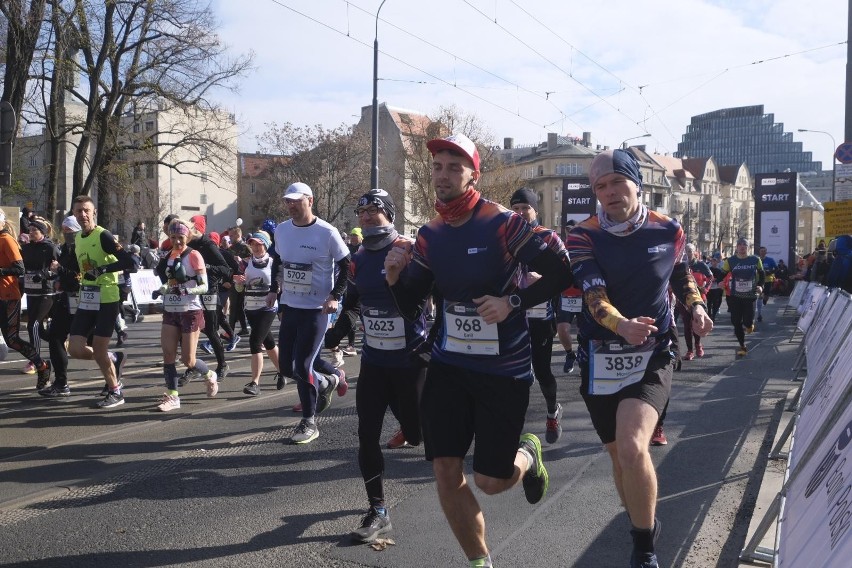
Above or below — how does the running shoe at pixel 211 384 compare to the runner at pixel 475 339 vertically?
below

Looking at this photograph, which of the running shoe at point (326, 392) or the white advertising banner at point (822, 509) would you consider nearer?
the white advertising banner at point (822, 509)

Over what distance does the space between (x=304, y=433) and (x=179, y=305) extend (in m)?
2.34

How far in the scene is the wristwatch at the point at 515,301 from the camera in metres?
3.52

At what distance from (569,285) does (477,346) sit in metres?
0.52

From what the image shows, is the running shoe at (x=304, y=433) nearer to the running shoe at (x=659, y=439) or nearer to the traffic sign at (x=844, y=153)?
the running shoe at (x=659, y=439)

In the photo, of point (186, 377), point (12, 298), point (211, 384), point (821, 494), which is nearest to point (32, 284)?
point (12, 298)

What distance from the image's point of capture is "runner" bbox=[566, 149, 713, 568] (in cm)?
379

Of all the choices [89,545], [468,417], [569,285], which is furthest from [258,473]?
[569,285]

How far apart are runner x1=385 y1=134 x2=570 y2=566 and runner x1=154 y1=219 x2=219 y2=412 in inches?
203

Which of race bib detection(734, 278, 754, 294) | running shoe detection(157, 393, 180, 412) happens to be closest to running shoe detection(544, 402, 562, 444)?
running shoe detection(157, 393, 180, 412)

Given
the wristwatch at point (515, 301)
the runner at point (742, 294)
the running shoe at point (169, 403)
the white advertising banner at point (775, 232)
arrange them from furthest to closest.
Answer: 1. the white advertising banner at point (775, 232)
2. the runner at point (742, 294)
3. the running shoe at point (169, 403)
4. the wristwatch at point (515, 301)

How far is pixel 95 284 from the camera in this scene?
7988mm

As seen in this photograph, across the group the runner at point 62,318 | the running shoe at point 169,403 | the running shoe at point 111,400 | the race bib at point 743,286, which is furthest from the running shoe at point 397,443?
the race bib at point 743,286

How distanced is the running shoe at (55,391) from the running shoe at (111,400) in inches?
31.5
